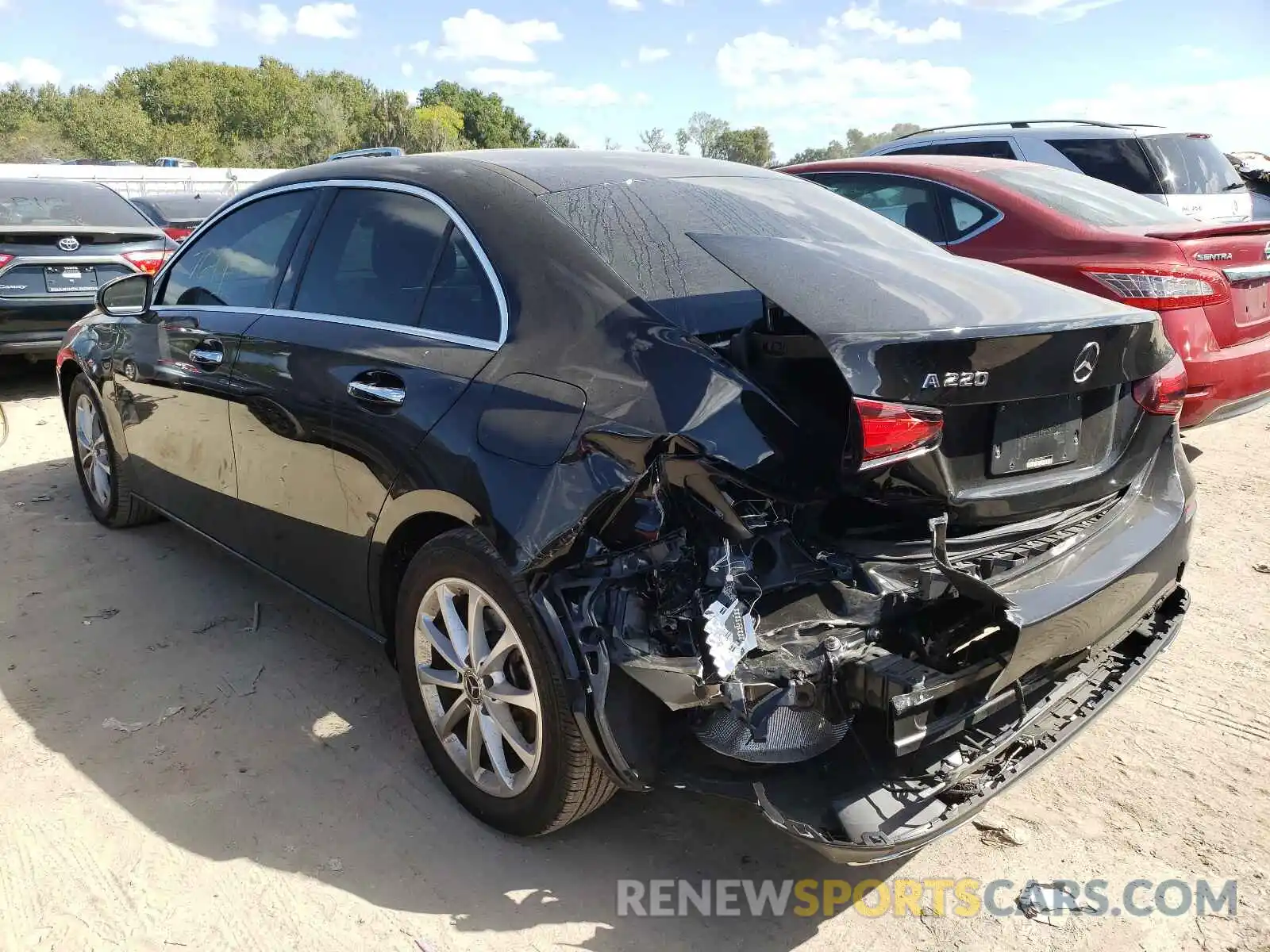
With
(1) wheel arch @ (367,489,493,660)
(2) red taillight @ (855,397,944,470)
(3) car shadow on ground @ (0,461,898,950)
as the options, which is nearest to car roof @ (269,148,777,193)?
(1) wheel arch @ (367,489,493,660)

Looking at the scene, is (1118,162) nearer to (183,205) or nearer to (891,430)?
(891,430)

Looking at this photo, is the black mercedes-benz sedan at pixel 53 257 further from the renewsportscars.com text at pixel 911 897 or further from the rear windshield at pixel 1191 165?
the rear windshield at pixel 1191 165

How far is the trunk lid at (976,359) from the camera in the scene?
6.84 ft

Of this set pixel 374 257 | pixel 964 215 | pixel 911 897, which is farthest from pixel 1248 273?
pixel 374 257

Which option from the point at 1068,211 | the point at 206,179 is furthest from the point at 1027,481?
the point at 206,179

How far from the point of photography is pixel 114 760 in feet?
9.83

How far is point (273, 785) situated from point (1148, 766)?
2611 mm

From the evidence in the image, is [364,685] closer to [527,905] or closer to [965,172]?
[527,905]

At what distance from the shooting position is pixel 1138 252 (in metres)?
4.64

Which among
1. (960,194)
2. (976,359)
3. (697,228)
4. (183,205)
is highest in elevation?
(183,205)

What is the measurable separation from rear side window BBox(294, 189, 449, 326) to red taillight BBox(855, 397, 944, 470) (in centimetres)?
141

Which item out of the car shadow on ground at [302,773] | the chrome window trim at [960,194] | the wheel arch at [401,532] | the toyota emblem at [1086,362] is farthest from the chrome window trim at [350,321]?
the chrome window trim at [960,194]

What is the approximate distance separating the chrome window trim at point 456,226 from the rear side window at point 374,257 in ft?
0.06

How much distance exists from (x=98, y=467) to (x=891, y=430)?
14.1 feet
